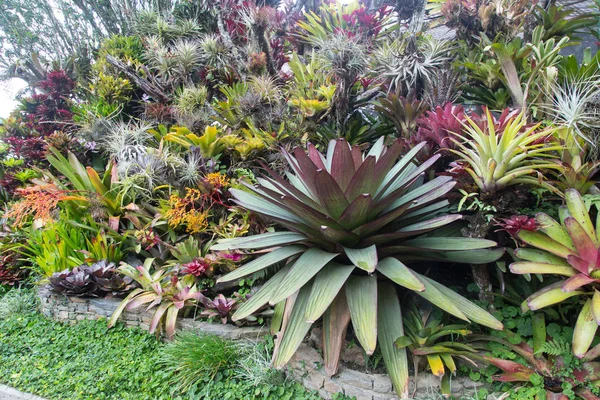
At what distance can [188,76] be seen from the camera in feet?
16.3

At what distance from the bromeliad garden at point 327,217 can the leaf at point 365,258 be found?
0.12 meters

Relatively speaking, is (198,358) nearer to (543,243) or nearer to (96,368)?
(96,368)

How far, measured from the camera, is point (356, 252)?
6.11 ft

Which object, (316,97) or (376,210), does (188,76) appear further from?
(376,210)

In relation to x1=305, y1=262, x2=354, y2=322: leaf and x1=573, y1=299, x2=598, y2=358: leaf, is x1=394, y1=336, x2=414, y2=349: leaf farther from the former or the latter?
x1=573, y1=299, x2=598, y2=358: leaf

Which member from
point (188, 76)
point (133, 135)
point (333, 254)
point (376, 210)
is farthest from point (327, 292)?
point (188, 76)

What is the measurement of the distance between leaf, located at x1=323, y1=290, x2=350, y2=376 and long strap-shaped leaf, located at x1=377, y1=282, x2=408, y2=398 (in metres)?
0.20

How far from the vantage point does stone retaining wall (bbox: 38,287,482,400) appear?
1.80 metres

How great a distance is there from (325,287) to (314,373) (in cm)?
69

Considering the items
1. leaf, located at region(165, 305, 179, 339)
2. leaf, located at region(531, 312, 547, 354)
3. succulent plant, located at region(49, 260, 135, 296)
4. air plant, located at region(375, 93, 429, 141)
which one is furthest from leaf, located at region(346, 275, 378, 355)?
succulent plant, located at region(49, 260, 135, 296)

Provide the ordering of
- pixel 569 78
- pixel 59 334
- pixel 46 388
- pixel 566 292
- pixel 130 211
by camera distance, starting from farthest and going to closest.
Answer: pixel 130 211 < pixel 59 334 < pixel 569 78 < pixel 46 388 < pixel 566 292

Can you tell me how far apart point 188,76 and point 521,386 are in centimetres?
524

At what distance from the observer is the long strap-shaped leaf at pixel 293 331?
1.69 metres

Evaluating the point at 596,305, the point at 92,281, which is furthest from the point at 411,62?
the point at 92,281
